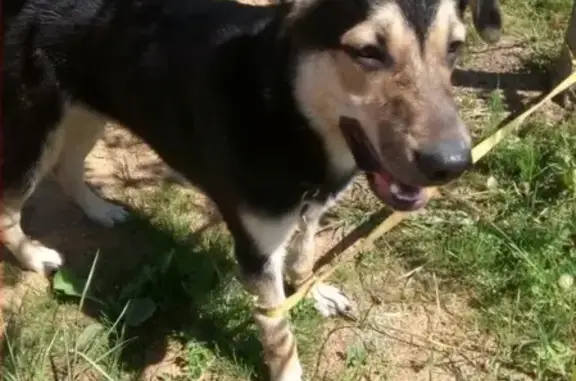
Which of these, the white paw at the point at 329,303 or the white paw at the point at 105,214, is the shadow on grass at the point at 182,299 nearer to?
the white paw at the point at 105,214

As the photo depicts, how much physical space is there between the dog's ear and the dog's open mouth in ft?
1.89

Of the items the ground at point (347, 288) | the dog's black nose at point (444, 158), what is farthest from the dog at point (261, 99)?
the ground at point (347, 288)

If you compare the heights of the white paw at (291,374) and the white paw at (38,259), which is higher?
the white paw at (38,259)

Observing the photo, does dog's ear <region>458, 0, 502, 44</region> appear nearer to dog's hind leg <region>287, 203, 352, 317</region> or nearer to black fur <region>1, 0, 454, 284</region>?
black fur <region>1, 0, 454, 284</region>

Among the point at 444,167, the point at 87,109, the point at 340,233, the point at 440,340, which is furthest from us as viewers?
the point at 340,233

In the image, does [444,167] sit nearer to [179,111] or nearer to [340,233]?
[179,111]

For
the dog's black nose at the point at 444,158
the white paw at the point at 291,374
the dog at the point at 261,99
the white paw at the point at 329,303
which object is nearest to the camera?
the dog's black nose at the point at 444,158

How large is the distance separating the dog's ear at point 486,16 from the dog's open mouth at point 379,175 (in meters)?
0.58

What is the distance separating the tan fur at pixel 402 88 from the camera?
6.97 ft

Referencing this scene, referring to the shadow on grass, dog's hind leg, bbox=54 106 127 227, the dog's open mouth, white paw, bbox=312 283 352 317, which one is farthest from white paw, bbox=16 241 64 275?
the dog's open mouth

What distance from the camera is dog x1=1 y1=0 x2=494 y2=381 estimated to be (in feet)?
7.12

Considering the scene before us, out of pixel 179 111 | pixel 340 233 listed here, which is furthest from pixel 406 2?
pixel 340 233

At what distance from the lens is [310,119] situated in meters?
2.46

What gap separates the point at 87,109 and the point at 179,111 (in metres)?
0.45
